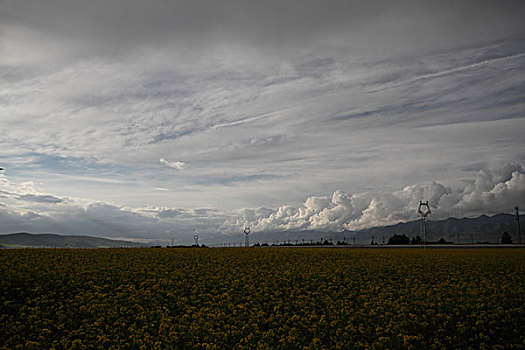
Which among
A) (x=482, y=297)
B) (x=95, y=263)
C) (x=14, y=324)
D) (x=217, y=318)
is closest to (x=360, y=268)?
(x=482, y=297)

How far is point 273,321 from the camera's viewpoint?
81.6 ft

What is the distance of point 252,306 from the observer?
27.0 m

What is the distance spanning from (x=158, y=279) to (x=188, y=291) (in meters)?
3.94

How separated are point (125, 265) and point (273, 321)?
19088 mm

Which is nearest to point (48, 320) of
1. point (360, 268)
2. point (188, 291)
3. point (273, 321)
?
point (188, 291)

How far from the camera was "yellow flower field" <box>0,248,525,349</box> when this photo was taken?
71.6ft

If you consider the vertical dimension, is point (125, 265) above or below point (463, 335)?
above

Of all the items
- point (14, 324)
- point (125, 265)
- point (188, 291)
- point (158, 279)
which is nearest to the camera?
point (14, 324)

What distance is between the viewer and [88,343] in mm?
22031

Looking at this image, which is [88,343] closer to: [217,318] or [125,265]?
[217,318]

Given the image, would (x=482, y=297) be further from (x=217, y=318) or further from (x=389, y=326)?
(x=217, y=318)

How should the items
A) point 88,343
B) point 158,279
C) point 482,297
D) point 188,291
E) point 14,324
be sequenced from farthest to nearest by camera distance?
point 158,279, point 188,291, point 482,297, point 14,324, point 88,343

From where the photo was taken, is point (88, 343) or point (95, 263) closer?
point (88, 343)

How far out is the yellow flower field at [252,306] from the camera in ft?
71.6
